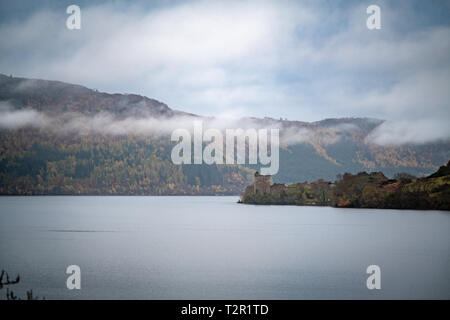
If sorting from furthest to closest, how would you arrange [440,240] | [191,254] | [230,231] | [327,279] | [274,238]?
1. [230,231]
2. [274,238]
3. [440,240]
4. [191,254]
5. [327,279]

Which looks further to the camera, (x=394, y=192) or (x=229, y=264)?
(x=394, y=192)

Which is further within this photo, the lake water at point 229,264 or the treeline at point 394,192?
the treeline at point 394,192

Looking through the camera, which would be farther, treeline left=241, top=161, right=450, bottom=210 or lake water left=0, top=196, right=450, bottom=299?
treeline left=241, top=161, right=450, bottom=210

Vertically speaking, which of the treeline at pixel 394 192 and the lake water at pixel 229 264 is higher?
the treeline at pixel 394 192

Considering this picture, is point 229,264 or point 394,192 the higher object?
point 394,192

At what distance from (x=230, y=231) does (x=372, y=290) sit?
→ 173 ft

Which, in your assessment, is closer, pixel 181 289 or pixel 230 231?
pixel 181 289

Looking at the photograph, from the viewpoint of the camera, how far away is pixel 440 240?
225 feet

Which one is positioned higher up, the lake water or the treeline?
the treeline
